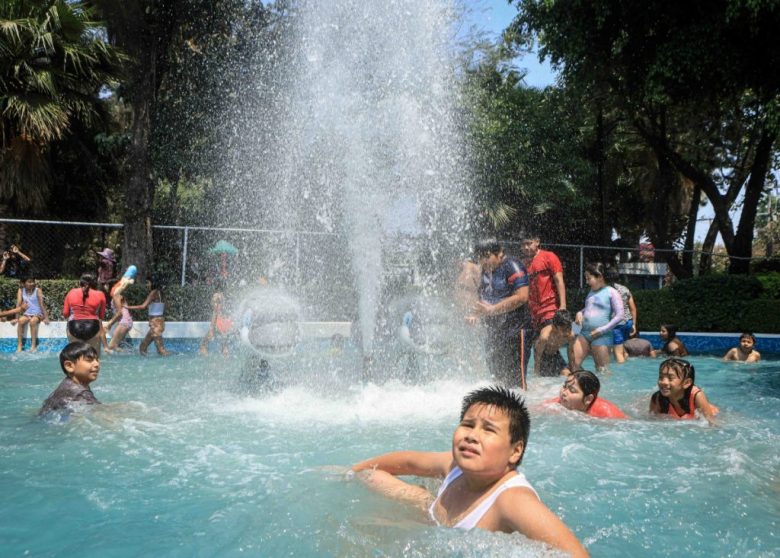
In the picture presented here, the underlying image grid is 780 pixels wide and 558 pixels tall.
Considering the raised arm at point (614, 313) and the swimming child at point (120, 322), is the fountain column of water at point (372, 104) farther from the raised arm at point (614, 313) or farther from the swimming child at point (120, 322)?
the swimming child at point (120, 322)

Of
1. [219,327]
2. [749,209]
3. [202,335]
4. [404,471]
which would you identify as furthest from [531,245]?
[749,209]

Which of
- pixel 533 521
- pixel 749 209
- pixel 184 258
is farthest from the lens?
pixel 749 209

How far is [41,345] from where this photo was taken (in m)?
12.1

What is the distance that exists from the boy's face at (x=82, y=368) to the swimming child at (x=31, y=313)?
7154 millimetres

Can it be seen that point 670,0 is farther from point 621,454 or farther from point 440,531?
point 440,531

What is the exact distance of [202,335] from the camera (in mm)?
13336

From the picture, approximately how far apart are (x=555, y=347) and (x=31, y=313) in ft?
29.7

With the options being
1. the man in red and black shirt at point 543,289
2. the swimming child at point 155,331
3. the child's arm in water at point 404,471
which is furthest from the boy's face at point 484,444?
the swimming child at point 155,331

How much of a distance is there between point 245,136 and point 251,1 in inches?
153

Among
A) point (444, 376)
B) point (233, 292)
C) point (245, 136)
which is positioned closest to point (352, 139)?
point (444, 376)

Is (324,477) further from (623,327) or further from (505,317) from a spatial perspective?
(623,327)

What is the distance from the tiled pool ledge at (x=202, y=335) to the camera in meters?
Answer: 12.1

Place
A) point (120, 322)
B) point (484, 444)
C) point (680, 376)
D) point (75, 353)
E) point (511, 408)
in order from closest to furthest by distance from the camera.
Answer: point (484, 444) < point (511, 408) < point (75, 353) < point (680, 376) < point (120, 322)

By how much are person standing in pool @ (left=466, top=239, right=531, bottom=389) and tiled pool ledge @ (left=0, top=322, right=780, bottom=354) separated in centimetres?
603
